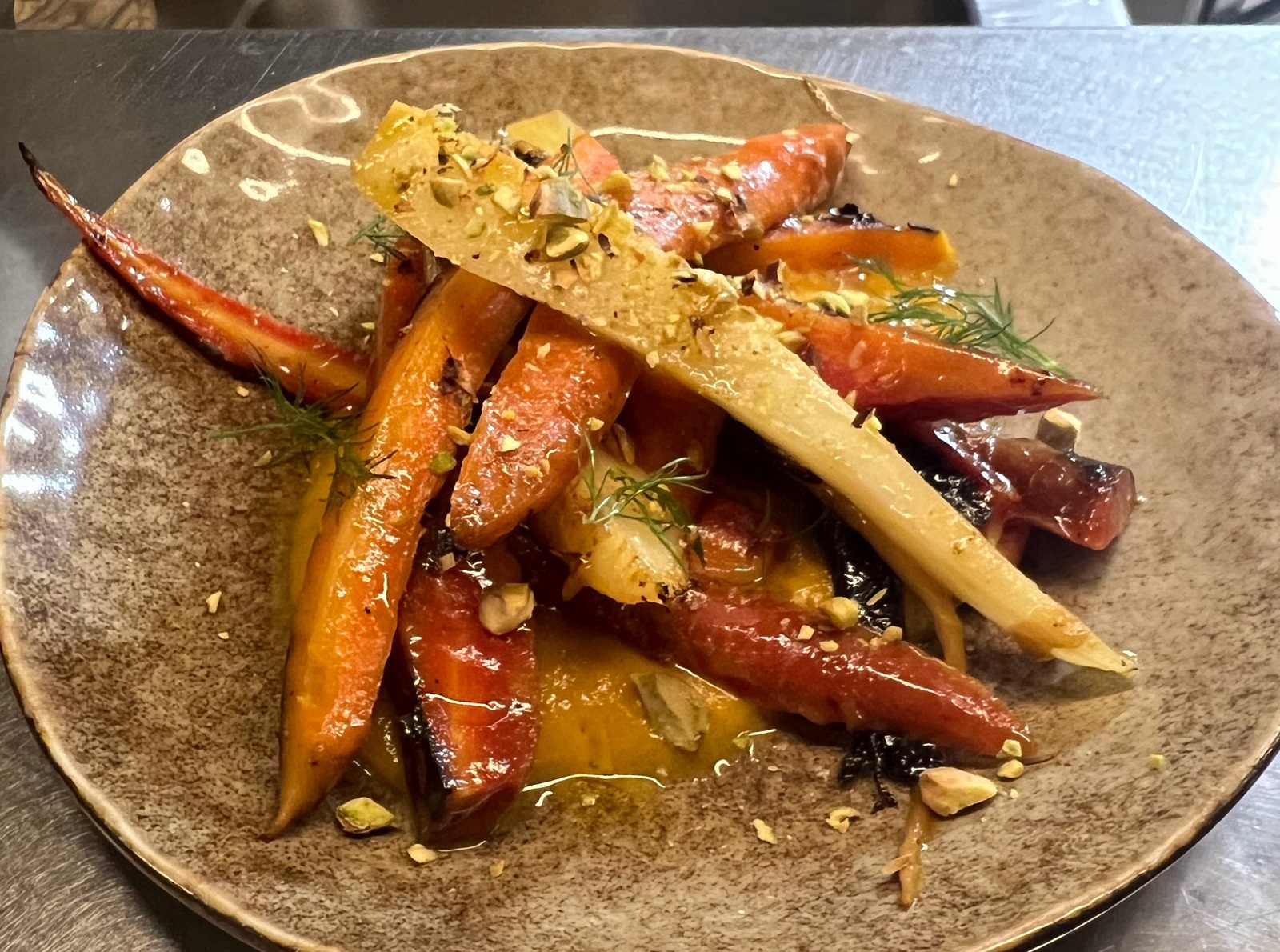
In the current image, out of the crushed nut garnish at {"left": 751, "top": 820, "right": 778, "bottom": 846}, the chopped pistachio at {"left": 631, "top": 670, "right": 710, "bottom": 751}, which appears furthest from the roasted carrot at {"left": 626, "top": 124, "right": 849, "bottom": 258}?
the crushed nut garnish at {"left": 751, "top": 820, "right": 778, "bottom": 846}

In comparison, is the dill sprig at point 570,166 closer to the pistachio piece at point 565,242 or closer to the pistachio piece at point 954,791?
the pistachio piece at point 565,242

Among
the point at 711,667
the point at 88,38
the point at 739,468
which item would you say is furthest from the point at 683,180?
the point at 88,38

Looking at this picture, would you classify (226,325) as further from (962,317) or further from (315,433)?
(962,317)

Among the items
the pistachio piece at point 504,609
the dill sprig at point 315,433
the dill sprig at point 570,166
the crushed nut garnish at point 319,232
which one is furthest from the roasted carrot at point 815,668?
the crushed nut garnish at point 319,232

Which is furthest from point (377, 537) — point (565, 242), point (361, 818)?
point (565, 242)

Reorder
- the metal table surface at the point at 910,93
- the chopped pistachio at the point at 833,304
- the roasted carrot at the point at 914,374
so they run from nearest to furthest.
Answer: the roasted carrot at the point at 914,374, the chopped pistachio at the point at 833,304, the metal table surface at the point at 910,93

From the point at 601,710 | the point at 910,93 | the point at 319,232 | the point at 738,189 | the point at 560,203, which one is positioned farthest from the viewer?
the point at 910,93
